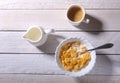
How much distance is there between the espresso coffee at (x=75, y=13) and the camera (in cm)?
116

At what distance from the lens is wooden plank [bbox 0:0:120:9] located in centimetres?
119

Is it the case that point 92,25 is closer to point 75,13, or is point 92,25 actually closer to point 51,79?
point 75,13

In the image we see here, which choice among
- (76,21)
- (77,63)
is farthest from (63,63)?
(76,21)

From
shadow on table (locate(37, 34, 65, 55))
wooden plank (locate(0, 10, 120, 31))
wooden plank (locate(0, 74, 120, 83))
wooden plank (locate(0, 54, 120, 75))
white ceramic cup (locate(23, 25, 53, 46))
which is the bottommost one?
wooden plank (locate(0, 74, 120, 83))

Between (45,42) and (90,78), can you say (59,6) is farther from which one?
(90,78)

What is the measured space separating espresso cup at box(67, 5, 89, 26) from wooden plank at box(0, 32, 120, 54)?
5cm

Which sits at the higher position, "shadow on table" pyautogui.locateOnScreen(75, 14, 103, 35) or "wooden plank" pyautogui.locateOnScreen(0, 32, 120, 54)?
"shadow on table" pyautogui.locateOnScreen(75, 14, 103, 35)

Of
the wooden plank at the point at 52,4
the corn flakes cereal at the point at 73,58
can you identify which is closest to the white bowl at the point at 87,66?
the corn flakes cereal at the point at 73,58

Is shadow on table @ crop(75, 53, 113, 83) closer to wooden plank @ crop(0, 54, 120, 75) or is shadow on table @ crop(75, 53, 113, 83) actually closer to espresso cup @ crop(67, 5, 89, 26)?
wooden plank @ crop(0, 54, 120, 75)

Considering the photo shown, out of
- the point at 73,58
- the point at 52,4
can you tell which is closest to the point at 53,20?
the point at 52,4

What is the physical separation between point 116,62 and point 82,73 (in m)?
0.14

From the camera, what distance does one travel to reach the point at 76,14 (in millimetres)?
1162

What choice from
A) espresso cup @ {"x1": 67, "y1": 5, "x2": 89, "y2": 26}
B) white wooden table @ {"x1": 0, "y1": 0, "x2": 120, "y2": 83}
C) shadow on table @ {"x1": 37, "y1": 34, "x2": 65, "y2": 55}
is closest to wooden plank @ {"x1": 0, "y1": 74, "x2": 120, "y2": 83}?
white wooden table @ {"x1": 0, "y1": 0, "x2": 120, "y2": 83}

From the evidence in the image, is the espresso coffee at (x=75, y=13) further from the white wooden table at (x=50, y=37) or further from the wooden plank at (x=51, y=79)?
the wooden plank at (x=51, y=79)
